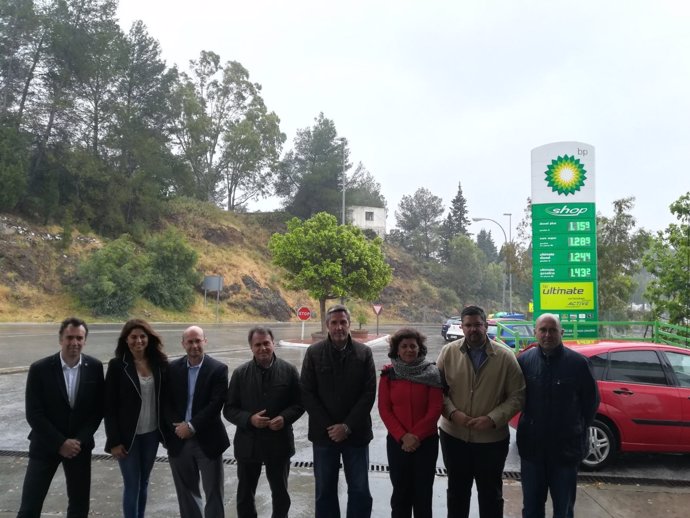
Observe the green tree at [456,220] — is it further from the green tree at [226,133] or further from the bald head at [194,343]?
the bald head at [194,343]

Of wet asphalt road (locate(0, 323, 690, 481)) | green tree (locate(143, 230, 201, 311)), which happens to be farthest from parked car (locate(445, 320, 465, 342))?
green tree (locate(143, 230, 201, 311))

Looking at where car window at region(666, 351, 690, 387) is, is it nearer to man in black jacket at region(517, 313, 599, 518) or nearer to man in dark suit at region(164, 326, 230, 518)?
man in black jacket at region(517, 313, 599, 518)

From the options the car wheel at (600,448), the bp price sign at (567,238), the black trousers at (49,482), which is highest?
the bp price sign at (567,238)

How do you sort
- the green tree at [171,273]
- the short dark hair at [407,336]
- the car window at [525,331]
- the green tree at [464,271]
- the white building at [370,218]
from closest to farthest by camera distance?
1. the short dark hair at [407,336]
2. the car window at [525,331]
3. the green tree at [171,273]
4. the white building at [370,218]
5. the green tree at [464,271]

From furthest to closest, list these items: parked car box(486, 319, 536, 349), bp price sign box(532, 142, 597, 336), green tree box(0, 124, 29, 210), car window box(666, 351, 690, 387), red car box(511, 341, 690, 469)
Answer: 1. green tree box(0, 124, 29, 210)
2. bp price sign box(532, 142, 597, 336)
3. parked car box(486, 319, 536, 349)
4. car window box(666, 351, 690, 387)
5. red car box(511, 341, 690, 469)

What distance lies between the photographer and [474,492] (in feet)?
18.1

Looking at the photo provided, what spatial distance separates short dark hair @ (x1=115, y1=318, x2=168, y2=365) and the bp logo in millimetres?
9877

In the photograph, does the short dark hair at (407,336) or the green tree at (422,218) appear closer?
the short dark hair at (407,336)

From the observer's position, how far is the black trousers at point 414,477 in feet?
13.0

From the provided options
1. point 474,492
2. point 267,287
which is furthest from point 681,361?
point 267,287

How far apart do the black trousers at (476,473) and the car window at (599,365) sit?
280 cm

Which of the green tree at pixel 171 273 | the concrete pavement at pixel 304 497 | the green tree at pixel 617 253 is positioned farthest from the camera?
the green tree at pixel 171 273

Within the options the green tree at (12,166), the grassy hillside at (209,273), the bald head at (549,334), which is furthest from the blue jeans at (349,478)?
the green tree at (12,166)

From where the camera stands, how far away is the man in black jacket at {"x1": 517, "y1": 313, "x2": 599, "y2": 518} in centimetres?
395
